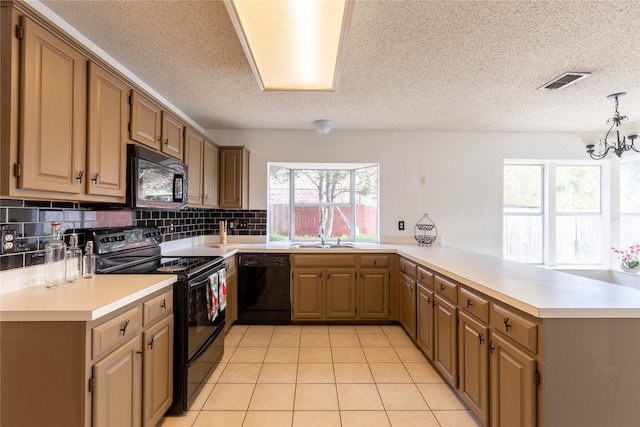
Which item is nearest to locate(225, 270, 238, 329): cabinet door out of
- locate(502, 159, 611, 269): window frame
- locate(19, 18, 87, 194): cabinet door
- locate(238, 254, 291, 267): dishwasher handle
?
locate(238, 254, 291, 267): dishwasher handle

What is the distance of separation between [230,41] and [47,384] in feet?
6.33

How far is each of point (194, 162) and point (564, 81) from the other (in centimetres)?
325

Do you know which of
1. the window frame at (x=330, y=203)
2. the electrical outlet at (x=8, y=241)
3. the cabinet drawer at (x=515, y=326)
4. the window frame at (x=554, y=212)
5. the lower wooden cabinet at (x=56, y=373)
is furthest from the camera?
the window frame at (x=330, y=203)

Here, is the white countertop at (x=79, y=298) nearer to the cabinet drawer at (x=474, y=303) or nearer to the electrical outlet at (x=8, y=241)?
the electrical outlet at (x=8, y=241)

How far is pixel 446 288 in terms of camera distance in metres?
2.15

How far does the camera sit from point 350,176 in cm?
434

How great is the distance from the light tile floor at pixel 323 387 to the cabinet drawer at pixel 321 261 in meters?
0.74

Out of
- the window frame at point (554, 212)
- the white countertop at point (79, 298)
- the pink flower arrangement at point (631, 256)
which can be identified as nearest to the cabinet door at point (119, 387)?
the white countertop at point (79, 298)

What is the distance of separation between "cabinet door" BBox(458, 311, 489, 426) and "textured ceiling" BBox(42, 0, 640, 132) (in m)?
1.71

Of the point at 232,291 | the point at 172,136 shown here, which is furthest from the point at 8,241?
the point at 232,291

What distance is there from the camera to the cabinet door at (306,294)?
133 inches

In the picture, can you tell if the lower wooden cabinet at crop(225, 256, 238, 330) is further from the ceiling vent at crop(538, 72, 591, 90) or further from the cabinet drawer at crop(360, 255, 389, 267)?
the ceiling vent at crop(538, 72, 591, 90)

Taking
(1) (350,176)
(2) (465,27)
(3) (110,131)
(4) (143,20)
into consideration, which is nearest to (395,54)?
(2) (465,27)

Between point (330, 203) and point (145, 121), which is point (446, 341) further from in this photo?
point (145, 121)
